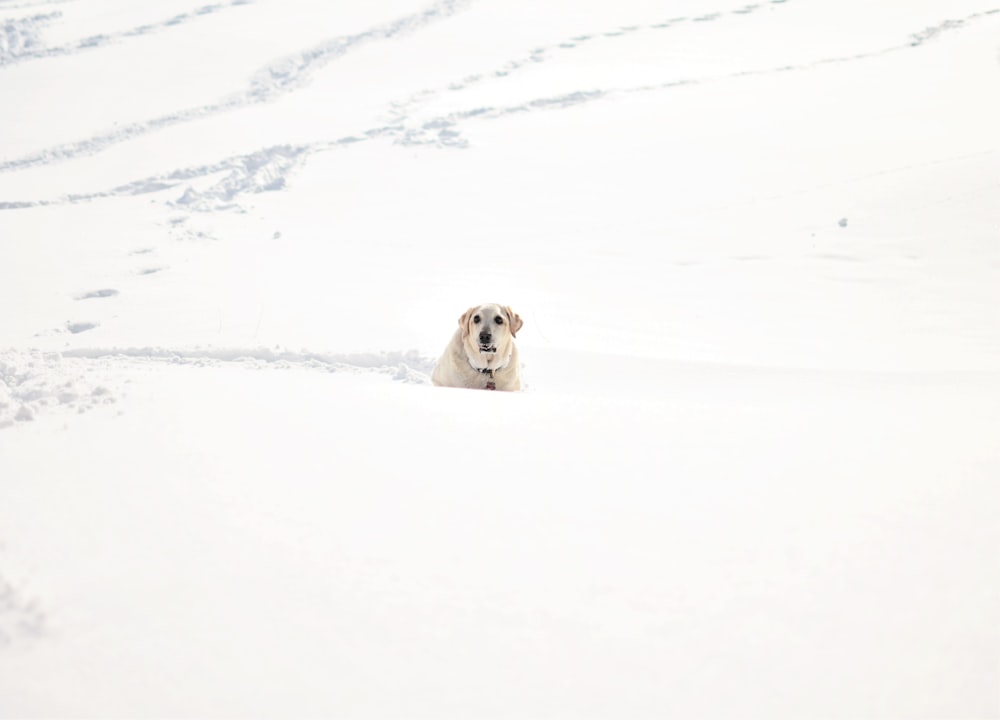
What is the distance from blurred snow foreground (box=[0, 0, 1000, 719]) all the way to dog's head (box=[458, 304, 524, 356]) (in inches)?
39.9

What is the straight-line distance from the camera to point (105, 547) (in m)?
1.85

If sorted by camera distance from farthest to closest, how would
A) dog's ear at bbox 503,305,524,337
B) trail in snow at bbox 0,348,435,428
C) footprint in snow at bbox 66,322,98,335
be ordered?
footprint in snow at bbox 66,322,98,335 < dog's ear at bbox 503,305,524,337 < trail in snow at bbox 0,348,435,428

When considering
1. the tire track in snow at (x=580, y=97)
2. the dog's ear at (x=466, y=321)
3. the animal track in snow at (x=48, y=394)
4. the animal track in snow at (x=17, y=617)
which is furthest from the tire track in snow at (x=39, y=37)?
the animal track in snow at (x=17, y=617)

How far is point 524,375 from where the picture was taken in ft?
21.4

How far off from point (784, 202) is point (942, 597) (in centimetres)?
1059

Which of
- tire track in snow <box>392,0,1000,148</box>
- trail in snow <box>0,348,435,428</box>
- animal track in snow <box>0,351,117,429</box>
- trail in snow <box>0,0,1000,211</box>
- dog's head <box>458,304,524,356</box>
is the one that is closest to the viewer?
animal track in snow <box>0,351,117,429</box>

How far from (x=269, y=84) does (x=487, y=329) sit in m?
17.6

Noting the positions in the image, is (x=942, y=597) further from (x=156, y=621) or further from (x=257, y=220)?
(x=257, y=220)

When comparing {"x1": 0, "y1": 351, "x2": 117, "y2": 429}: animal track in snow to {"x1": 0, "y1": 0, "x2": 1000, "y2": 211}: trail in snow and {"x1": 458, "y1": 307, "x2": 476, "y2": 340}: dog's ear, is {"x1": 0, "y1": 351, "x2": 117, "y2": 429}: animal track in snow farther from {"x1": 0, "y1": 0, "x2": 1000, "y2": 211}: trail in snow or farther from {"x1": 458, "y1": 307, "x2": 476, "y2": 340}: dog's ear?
{"x1": 0, "y1": 0, "x2": 1000, "y2": 211}: trail in snow

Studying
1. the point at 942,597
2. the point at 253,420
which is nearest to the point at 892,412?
the point at 942,597

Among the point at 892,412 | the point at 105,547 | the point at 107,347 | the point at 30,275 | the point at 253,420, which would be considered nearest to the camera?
the point at 105,547

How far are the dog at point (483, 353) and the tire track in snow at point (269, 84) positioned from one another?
1552 cm

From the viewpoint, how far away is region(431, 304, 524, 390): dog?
17.0 ft

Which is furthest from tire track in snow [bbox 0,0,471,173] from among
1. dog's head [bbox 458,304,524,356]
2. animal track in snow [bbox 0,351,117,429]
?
animal track in snow [bbox 0,351,117,429]
